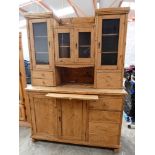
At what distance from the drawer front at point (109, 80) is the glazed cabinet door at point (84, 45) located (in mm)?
247

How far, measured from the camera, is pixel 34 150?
203cm

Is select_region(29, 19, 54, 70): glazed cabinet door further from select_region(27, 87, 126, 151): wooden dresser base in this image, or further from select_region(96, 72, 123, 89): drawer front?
select_region(96, 72, 123, 89): drawer front

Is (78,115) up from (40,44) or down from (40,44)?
down

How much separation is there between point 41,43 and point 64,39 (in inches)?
14.3

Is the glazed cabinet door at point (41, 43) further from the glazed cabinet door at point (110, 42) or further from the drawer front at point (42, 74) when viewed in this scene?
the glazed cabinet door at point (110, 42)

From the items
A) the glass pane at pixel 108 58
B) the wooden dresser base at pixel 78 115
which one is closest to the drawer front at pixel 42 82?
the wooden dresser base at pixel 78 115

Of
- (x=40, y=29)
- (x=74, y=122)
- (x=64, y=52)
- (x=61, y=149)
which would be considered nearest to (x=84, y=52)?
(x=64, y=52)

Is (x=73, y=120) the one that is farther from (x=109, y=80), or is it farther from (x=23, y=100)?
(x=23, y=100)

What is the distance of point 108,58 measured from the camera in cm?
192

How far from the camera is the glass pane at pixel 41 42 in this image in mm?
2008

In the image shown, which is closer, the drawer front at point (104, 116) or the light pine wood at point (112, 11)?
the light pine wood at point (112, 11)

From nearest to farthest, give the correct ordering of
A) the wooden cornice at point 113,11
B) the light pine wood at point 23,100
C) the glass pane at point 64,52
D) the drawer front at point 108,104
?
the wooden cornice at point 113,11, the drawer front at point 108,104, the glass pane at point 64,52, the light pine wood at point 23,100
